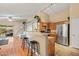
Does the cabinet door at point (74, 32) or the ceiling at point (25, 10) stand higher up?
the ceiling at point (25, 10)

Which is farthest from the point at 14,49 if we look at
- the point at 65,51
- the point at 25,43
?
the point at 65,51

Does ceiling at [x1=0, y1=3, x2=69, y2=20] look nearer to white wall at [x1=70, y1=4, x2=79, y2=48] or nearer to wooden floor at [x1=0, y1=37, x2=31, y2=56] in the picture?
white wall at [x1=70, y1=4, x2=79, y2=48]

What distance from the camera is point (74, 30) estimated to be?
6.02 feet

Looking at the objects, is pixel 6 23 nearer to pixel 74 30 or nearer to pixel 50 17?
pixel 50 17

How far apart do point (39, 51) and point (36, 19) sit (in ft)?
1.75

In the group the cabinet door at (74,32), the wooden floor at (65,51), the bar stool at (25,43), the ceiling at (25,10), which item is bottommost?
the wooden floor at (65,51)

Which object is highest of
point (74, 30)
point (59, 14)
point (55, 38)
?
point (59, 14)

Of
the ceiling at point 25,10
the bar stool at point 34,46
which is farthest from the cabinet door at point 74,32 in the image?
the bar stool at point 34,46

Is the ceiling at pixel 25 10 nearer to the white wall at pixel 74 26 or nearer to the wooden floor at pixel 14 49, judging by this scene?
the white wall at pixel 74 26

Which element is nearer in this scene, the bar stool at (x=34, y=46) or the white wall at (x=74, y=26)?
the white wall at (x=74, y=26)

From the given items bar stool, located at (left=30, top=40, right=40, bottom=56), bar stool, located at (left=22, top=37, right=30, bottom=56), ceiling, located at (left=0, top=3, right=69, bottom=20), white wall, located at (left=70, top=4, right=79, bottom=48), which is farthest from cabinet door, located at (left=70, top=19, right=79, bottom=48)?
bar stool, located at (left=22, top=37, right=30, bottom=56)

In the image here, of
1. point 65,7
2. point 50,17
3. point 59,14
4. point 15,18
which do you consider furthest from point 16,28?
point 65,7

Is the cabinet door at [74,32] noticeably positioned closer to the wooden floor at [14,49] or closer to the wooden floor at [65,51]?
the wooden floor at [65,51]

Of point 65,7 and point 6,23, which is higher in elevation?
point 65,7
